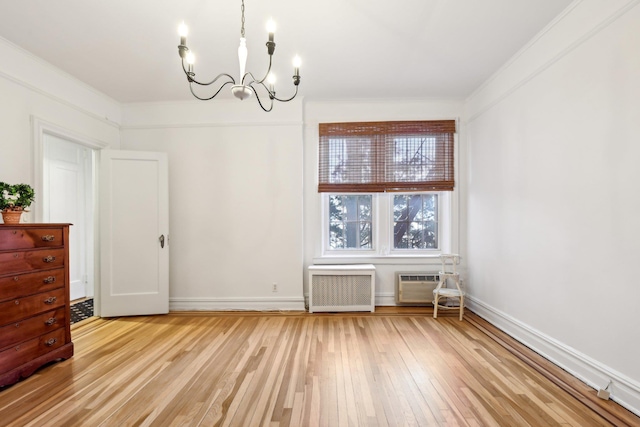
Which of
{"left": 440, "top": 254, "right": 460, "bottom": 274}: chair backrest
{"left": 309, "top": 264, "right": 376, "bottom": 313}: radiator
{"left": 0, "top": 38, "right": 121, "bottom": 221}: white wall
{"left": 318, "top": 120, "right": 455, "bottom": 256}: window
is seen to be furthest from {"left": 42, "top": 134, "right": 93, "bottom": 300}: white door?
{"left": 440, "top": 254, "right": 460, "bottom": 274}: chair backrest

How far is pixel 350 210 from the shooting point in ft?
14.8

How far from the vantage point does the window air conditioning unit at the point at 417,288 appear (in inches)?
166

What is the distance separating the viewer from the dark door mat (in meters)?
3.94

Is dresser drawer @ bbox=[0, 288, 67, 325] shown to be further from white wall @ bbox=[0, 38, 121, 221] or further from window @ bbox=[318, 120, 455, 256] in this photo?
window @ bbox=[318, 120, 455, 256]

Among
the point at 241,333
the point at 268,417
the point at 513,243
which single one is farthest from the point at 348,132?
the point at 268,417

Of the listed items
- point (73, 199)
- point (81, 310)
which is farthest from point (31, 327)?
point (73, 199)

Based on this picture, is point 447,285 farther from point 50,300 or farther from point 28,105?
point 28,105

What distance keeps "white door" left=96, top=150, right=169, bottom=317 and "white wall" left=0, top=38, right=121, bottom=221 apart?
570 millimetres

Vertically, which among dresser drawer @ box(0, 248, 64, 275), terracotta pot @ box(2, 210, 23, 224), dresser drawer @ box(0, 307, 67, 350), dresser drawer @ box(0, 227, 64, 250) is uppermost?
terracotta pot @ box(2, 210, 23, 224)

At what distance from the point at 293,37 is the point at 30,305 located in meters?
3.09

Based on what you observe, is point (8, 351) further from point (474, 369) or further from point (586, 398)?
A: point (586, 398)

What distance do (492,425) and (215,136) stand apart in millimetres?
4124

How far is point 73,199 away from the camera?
193 inches

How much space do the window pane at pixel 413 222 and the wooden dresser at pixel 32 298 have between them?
3780 mm
